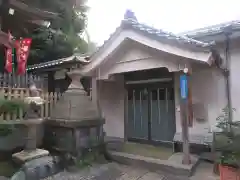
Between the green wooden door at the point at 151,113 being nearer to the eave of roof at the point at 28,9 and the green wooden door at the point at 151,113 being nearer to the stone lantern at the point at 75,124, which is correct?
the stone lantern at the point at 75,124

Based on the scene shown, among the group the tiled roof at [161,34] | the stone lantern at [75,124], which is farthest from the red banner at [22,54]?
the tiled roof at [161,34]

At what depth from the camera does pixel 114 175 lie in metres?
5.58

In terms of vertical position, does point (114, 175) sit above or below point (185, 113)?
below

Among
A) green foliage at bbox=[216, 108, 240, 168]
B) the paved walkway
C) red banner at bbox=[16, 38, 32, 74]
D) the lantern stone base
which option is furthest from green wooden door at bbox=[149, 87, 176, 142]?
red banner at bbox=[16, 38, 32, 74]

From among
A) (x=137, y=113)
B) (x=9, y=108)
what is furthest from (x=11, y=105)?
(x=137, y=113)

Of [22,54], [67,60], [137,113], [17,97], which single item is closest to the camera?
[17,97]

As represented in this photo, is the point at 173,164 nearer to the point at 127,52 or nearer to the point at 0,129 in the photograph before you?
the point at 127,52

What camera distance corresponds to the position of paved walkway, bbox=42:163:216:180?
17.5ft

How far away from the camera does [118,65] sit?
22.7ft

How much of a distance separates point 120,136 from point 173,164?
3.78m

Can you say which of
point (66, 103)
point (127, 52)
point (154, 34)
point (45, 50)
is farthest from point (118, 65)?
point (45, 50)

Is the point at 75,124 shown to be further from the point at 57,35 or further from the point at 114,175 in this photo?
the point at 57,35

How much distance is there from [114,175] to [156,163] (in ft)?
4.31

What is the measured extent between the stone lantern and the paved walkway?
0.71 meters
